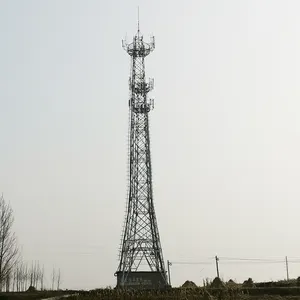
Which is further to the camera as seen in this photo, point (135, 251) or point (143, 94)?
point (143, 94)

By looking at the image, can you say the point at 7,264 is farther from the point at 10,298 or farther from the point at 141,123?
the point at 141,123

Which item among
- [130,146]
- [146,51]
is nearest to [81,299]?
[130,146]

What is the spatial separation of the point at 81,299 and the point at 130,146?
65.9ft

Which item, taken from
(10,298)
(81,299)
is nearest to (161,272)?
(10,298)

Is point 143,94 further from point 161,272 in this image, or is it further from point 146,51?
point 161,272

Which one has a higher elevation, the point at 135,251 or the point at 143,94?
the point at 143,94

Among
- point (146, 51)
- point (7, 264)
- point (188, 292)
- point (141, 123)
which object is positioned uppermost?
point (146, 51)

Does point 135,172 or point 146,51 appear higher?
point 146,51

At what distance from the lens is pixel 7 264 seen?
32.0 m

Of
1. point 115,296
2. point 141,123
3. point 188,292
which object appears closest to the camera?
point 188,292

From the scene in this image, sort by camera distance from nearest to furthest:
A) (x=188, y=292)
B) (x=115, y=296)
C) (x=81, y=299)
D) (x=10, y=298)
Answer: (x=188, y=292) → (x=115, y=296) → (x=81, y=299) → (x=10, y=298)

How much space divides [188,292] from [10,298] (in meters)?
14.7

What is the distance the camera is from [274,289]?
24469 millimetres

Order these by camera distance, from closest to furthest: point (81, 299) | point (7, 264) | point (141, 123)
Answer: point (81, 299), point (7, 264), point (141, 123)
